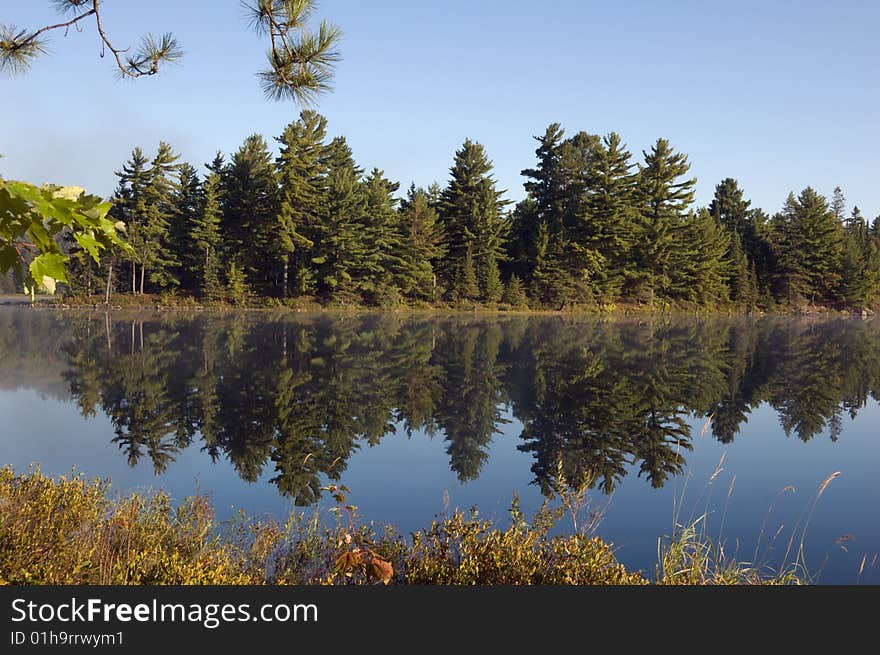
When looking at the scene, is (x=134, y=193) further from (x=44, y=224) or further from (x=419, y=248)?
(x=44, y=224)

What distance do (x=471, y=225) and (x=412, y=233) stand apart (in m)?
5.43

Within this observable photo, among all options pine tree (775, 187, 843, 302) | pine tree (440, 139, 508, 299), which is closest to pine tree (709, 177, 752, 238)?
pine tree (775, 187, 843, 302)

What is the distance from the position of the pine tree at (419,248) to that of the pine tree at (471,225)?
5.35 feet

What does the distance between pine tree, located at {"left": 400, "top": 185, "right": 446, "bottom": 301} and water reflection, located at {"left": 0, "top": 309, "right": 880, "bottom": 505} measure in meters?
20.2

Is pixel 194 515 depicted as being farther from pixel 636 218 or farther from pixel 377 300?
pixel 636 218

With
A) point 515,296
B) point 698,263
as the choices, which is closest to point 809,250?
point 698,263

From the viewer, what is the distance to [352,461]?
9086 mm

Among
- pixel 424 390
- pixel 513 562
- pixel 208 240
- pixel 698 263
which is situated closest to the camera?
pixel 513 562

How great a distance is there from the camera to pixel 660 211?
174 ft

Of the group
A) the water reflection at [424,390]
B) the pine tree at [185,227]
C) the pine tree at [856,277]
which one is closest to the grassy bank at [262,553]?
the water reflection at [424,390]

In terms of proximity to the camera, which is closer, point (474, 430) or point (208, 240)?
point (474, 430)

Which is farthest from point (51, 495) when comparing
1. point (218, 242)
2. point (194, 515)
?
point (218, 242)

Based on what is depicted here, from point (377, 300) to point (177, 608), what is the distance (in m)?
43.2

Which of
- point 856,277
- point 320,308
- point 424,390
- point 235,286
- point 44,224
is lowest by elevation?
point 424,390
